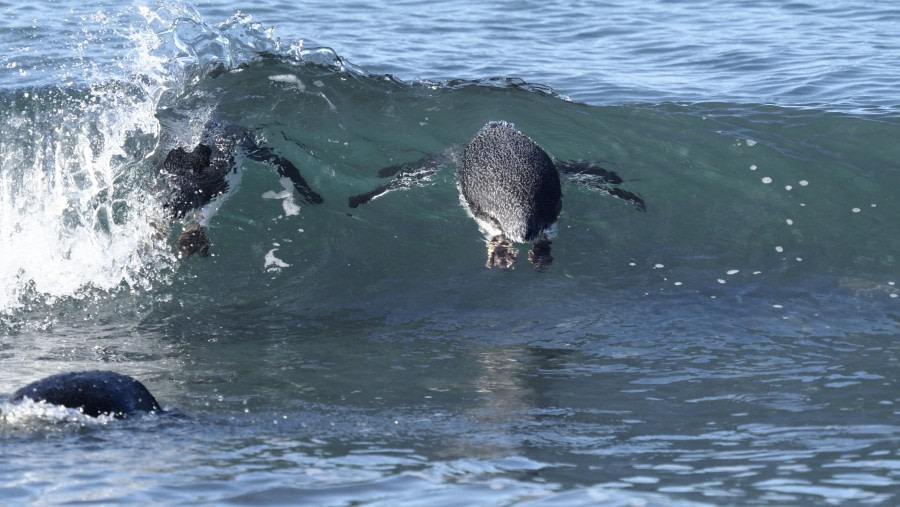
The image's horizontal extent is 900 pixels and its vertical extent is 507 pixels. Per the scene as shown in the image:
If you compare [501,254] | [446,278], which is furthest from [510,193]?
[446,278]

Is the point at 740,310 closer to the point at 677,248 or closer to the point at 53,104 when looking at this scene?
the point at 677,248

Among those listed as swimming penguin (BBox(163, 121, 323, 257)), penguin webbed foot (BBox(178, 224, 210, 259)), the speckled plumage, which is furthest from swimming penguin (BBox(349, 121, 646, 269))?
penguin webbed foot (BBox(178, 224, 210, 259))

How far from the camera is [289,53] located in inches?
496

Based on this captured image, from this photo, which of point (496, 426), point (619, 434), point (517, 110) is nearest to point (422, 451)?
point (496, 426)

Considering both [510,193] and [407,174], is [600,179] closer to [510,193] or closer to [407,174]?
[407,174]

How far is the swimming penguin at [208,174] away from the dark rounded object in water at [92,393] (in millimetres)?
2612

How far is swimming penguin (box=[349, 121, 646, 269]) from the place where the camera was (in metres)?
9.00

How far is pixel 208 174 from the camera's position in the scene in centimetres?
1012

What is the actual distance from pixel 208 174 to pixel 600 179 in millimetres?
3884

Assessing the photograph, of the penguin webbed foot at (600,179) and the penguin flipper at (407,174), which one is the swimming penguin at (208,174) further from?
the penguin webbed foot at (600,179)

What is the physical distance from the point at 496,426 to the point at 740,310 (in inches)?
128

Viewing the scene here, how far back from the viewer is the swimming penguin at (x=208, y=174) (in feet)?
31.0

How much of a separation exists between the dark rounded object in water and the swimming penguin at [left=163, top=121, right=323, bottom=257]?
2.61 meters

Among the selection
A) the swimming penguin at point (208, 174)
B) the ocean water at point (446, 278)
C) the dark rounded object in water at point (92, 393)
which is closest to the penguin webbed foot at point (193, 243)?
the swimming penguin at point (208, 174)
